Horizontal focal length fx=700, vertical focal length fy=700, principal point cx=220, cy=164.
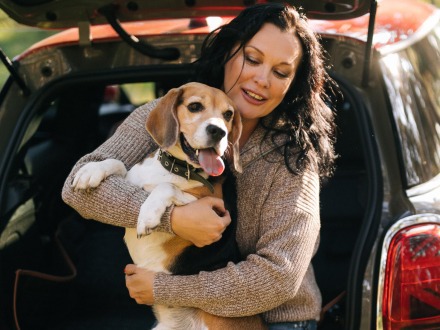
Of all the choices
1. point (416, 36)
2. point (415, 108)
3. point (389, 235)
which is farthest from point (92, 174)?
point (416, 36)

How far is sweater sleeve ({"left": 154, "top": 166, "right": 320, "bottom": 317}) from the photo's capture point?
7.41 feet

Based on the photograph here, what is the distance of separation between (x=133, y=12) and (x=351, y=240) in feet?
5.07

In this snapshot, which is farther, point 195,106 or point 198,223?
point 195,106

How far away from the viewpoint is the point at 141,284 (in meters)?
2.42

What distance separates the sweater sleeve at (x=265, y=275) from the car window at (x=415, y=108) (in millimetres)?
429

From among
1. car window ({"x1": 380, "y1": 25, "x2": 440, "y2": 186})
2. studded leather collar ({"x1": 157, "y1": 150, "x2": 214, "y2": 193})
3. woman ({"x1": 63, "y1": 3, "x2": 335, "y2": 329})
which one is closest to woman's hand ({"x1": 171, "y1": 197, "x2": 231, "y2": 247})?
woman ({"x1": 63, "y1": 3, "x2": 335, "y2": 329})

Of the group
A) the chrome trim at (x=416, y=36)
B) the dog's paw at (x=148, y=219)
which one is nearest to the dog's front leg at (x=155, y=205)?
the dog's paw at (x=148, y=219)

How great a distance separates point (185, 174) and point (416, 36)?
1161 mm

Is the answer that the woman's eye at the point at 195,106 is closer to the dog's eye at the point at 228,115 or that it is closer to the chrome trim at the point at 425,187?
the dog's eye at the point at 228,115

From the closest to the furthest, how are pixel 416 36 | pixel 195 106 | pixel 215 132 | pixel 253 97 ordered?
1. pixel 215 132
2. pixel 195 106
3. pixel 253 97
4. pixel 416 36

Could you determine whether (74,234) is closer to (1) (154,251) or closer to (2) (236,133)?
(1) (154,251)

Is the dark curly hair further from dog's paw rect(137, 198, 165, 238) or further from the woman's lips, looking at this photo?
dog's paw rect(137, 198, 165, 238)

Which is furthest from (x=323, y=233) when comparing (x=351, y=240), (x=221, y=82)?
(x=221, y=82)

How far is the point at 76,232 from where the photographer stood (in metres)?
3.91
